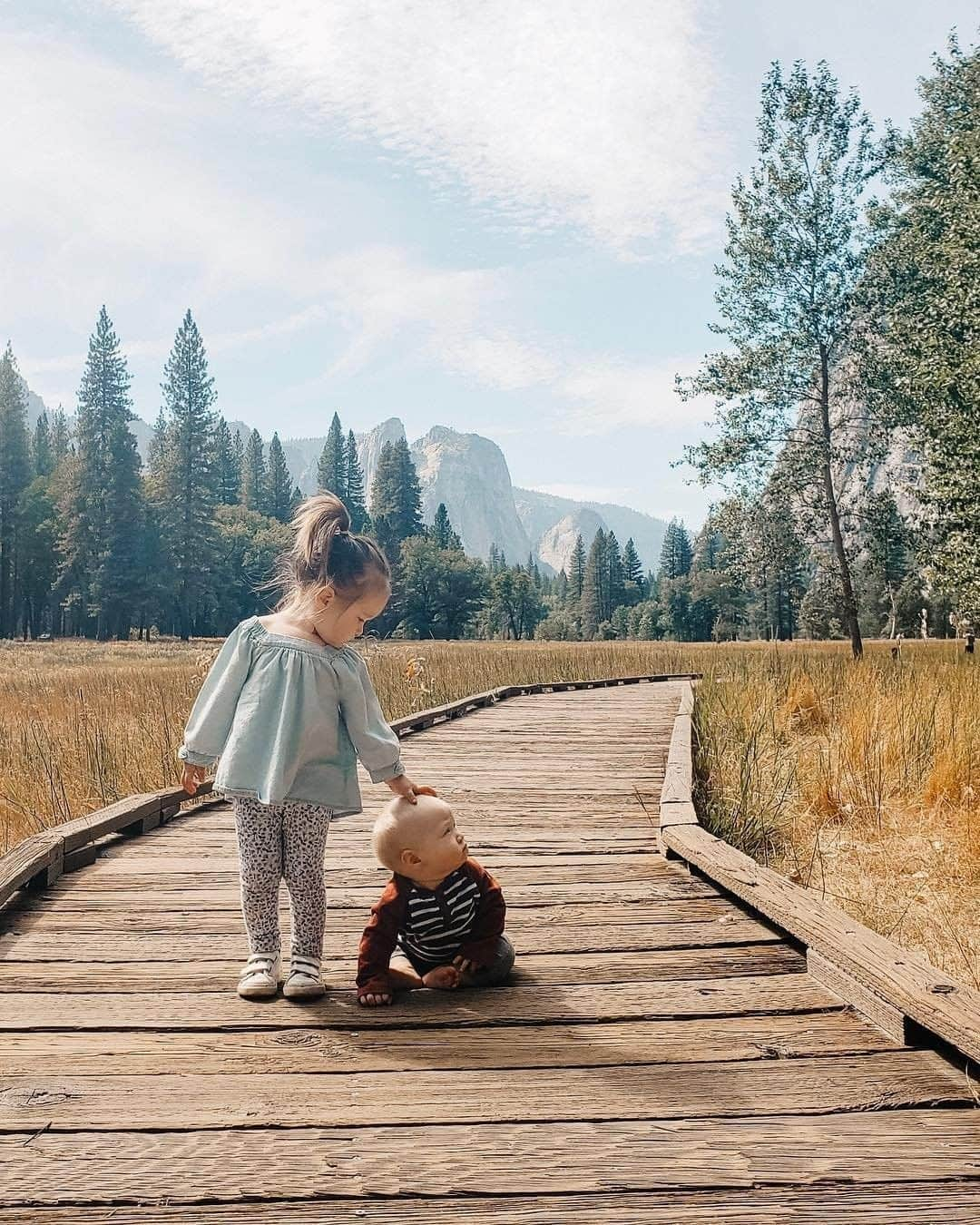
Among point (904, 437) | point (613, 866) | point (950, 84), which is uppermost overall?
point (950, 84)

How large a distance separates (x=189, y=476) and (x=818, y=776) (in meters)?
45.6

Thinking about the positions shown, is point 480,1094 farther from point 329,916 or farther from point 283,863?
point 329,916

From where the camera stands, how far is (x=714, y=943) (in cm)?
287

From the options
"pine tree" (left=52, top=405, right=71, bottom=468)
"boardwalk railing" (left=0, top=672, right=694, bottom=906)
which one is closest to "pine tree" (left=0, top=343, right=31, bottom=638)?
"pine tree" (left=52, top=405, right=71, bottom=468)

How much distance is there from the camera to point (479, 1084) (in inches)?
76.9

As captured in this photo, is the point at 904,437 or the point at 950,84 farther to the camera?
the point at 904,437

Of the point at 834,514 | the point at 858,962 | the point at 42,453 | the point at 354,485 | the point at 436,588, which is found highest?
the point at 42,453

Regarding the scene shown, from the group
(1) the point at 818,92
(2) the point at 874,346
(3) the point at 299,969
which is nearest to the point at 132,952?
(3) the point at 299,969

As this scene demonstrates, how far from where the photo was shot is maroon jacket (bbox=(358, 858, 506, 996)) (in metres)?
2.46

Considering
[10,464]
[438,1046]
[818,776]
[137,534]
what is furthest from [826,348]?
[10,464]

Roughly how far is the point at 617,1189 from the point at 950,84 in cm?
2086

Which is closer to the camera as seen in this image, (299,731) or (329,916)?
(299,731)

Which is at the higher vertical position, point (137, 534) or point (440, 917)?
point (137, 534)

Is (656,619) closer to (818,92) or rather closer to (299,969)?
(818,92)
